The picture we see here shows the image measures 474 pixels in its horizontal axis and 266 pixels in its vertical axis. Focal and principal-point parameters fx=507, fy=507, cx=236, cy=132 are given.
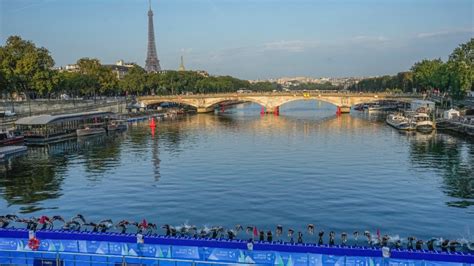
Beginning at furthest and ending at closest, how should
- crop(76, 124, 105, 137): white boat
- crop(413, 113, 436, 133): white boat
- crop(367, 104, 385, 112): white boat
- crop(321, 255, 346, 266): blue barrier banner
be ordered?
crop(367, 104, 385, 112): white boat < crop(413, 113, 436, 133): white boat < crop(76, 124, 105, 137): white boat < crop(321, 255, 346, 266): blue barrier banner

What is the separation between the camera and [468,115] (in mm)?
83875

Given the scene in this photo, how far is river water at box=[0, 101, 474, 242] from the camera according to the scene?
30391 millimetres

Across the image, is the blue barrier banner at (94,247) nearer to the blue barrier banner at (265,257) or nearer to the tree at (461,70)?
the blue barrier banner at (265,257)

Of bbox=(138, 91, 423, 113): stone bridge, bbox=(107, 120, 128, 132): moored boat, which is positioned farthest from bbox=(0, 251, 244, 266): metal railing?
bbox=(138, 91, 423, 113): stone bridge

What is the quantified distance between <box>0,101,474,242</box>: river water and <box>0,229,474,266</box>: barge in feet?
35.5

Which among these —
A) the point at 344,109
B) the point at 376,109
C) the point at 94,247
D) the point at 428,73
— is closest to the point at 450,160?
the point at 94,247

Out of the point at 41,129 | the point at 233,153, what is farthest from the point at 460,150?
the point at 41,129

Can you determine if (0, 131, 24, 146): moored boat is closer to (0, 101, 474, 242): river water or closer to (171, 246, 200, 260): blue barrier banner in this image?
(0, 101, 474, 242): river water

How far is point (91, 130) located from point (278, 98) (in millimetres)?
63670

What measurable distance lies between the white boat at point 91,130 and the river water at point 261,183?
6.95m

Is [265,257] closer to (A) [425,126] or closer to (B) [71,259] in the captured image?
(B) [71,259]

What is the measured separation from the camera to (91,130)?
260ft

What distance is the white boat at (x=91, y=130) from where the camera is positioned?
7696 cm

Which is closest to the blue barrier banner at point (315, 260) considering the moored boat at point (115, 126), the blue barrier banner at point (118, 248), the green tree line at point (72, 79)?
the blue barrier banner at point (118, 248)
